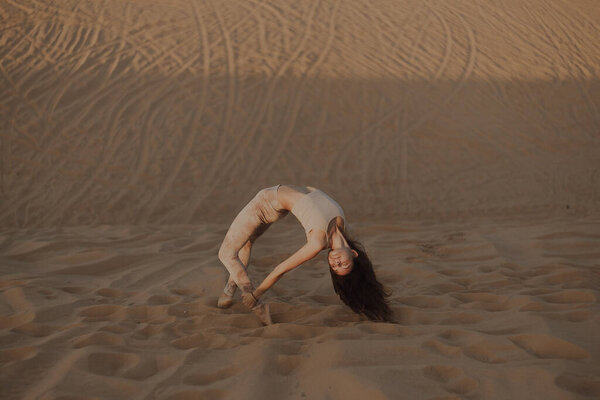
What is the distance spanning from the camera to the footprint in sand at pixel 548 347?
9.30 feet

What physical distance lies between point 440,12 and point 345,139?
6013 mm

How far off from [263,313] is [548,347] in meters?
1.80

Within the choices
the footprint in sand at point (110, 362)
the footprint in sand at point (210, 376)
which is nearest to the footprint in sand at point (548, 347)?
the footprint in sand at point (210, 376)

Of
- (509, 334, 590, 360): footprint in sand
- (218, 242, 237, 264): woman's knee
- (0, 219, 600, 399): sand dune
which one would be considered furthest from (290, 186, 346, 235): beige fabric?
(509, 334, 590, 360): footprint in sand

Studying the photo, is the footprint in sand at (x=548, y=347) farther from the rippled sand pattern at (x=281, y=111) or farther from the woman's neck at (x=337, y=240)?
the rippled sand pattern at (x=281, y=111)

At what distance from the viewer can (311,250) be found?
127 inches

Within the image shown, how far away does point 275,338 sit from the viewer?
3.29 metres

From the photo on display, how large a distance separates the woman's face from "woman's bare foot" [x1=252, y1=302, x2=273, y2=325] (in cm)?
61

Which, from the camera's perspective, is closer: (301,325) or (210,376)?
(210,376)

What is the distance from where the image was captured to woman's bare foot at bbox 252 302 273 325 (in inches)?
139

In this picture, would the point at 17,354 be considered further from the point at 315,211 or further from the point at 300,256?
the point at 315,211

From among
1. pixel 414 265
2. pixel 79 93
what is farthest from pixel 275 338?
pixel 79 93

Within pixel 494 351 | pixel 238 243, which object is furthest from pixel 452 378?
pixel 238 243

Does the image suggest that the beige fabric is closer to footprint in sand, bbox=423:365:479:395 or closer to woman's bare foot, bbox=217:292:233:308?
woman's bare foot, bbox=217:292:233:308
